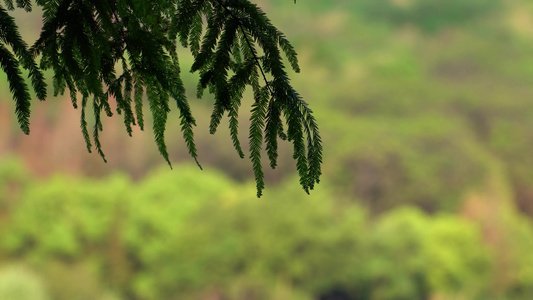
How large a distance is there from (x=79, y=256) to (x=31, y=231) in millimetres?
1803

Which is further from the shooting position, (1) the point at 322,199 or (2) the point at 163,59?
(1) the point at 322,199

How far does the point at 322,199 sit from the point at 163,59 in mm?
21611

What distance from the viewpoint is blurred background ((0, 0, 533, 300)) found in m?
20.8

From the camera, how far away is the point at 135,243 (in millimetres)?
23297

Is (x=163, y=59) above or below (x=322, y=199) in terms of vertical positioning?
below

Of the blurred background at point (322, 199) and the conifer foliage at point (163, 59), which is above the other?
the blurred background at point (322, 199)

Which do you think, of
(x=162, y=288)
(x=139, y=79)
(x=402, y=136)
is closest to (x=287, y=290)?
(x=162, y=288)

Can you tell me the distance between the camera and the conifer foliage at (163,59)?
139cm

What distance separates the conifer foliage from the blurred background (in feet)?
46.6

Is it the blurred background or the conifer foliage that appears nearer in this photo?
the conifer foliage

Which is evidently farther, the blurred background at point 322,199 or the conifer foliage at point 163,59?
the blurred background at point 322,199

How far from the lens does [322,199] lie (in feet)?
75.0

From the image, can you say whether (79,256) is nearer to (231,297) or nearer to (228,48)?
(231,297)

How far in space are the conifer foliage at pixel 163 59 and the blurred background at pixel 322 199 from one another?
1421cm
